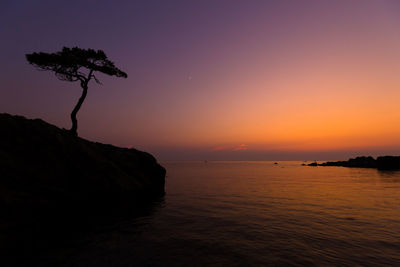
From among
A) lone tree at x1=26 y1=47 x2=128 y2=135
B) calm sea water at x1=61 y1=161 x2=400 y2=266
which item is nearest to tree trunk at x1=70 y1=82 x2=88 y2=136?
lone tree at x1=26 y1=47 x2=128 y2=135

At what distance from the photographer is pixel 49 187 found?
40.2 feet

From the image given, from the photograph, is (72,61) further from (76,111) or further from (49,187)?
(49,187)

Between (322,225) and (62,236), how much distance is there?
1534cm

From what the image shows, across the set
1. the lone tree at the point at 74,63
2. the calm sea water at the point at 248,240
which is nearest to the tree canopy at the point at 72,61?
the lone tree at the point at 74,63

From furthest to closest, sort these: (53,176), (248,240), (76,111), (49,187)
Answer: (76,111), (53,176), (49,187), (248,240)

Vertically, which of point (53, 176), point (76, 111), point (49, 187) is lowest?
point (49, 187)

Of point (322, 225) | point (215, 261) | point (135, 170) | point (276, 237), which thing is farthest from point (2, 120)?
point (322, 225)

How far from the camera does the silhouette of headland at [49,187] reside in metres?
8.97

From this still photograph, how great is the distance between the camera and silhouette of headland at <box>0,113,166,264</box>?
897 cm

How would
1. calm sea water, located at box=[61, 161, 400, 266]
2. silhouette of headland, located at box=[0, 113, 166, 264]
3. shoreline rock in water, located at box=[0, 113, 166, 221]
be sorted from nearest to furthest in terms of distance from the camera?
A: 1. calm sea water, located at box=[61, 161, 400, 266]
2. silhouette of headland, located at box=[0, 113, 166, 264]
3. shoreline rock in water, located at box=[0, 113, 166, 221]

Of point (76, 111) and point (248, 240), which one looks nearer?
point (248, 240)

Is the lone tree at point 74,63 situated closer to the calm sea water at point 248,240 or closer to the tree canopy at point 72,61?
the tree canopy at point 72,61

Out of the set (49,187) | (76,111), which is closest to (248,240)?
(49,187)

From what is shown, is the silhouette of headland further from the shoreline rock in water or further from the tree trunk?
the tree trunk
